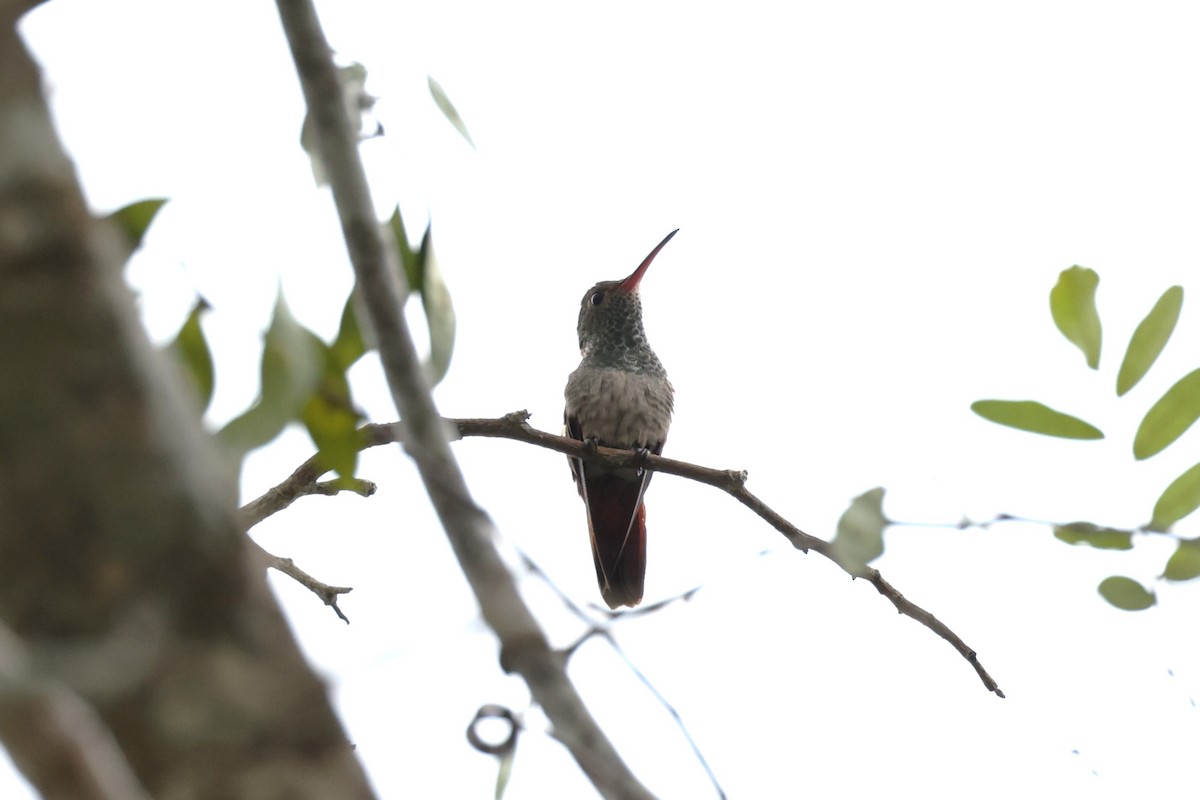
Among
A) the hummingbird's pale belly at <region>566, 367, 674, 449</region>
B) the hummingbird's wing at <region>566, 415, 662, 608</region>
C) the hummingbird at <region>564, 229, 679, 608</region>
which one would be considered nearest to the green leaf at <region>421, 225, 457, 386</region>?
the hummingbird at <region>564, 229, 679, 608</region>

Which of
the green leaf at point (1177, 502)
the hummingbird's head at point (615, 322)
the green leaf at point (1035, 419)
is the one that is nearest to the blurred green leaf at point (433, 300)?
the green leaf at point (1035, 419)

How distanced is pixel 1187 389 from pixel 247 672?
122 centimetres

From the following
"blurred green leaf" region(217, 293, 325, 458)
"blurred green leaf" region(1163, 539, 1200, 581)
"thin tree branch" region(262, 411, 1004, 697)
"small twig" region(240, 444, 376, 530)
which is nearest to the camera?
"blurred green leaf" region(217, 293, 325, 458)

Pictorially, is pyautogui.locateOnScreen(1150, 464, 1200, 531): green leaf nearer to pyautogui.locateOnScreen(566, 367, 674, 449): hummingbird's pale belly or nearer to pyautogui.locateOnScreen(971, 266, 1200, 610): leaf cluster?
pyautogui.locateOnScreen(971, 266, 1200, 610): leaf cluster

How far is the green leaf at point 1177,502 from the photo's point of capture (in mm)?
1461

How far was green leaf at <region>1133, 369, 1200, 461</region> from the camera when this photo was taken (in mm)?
1526

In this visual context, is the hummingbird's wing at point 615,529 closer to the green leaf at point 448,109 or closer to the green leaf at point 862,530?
the green leaf at point 448,109

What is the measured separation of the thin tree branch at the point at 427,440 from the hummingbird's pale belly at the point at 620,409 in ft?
14.4

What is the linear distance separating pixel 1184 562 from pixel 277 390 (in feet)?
3.51

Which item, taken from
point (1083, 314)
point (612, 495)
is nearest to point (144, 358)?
point (1083, 314)

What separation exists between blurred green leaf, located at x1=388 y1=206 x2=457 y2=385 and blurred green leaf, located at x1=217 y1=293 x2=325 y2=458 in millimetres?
250

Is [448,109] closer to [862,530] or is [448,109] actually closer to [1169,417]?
[862,530]

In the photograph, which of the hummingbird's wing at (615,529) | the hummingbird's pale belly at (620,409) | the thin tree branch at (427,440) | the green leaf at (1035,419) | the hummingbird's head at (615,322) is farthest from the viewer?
the hummingbird's head at (615,322)

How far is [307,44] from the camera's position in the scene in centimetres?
117
